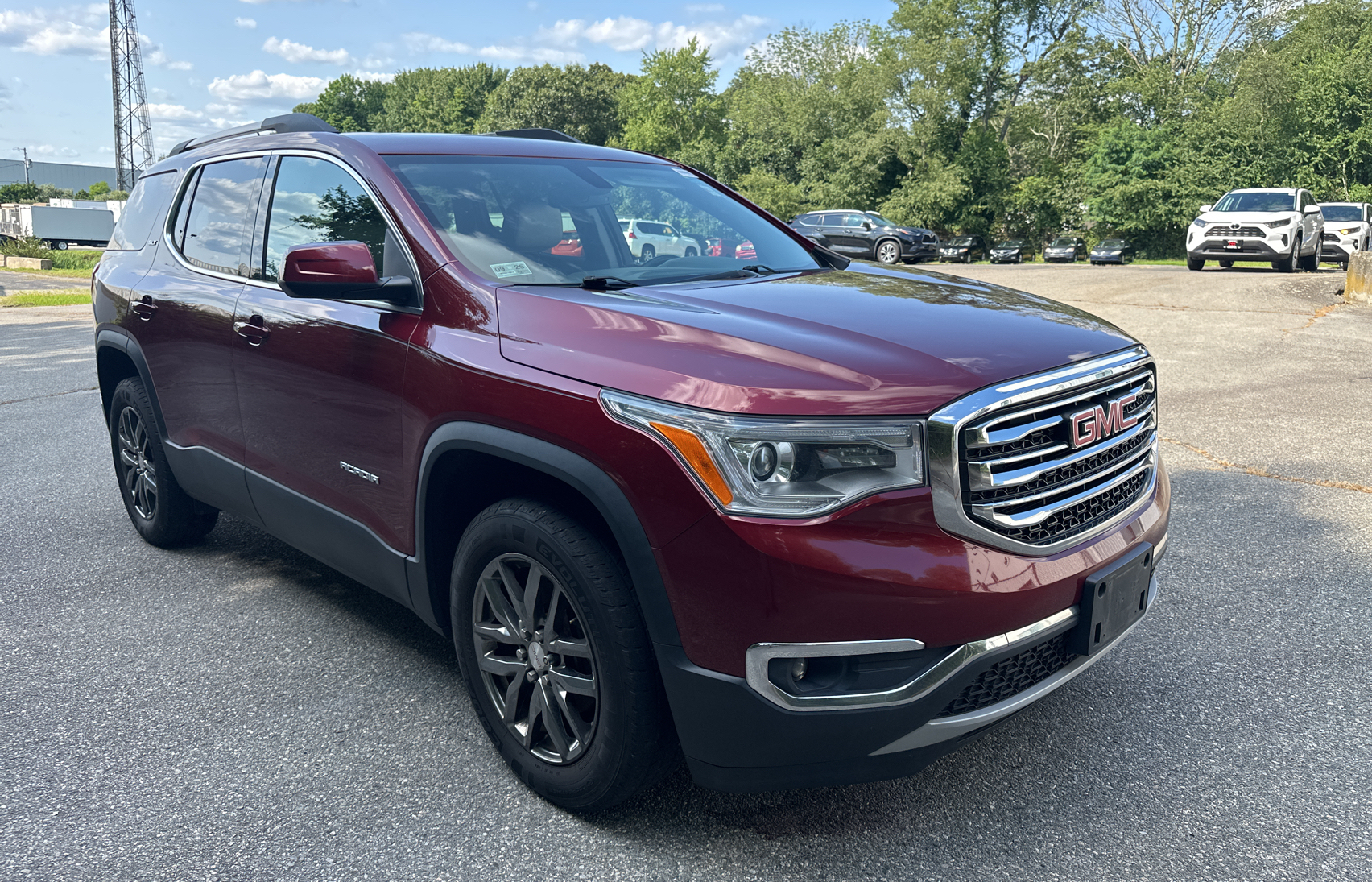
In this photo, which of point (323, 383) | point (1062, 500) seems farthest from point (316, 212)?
point (1062, 500)

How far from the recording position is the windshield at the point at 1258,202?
20812 mm

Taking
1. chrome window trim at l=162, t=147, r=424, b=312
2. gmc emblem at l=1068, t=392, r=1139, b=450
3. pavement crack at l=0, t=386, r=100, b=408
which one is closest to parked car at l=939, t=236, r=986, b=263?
pavement crack at l=0, t=386, r=100, b=408

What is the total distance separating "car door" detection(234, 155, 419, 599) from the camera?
9.93ft

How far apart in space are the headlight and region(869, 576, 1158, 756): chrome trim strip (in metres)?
0.55

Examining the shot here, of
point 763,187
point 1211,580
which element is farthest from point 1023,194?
point 1211,580

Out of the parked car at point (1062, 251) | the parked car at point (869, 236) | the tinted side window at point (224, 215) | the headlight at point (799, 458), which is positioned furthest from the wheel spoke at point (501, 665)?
the parked car at point (1062, 251)

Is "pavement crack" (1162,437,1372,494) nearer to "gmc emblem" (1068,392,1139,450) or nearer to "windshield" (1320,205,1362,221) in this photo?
"gmc emblem" (1068,392,1139,450)

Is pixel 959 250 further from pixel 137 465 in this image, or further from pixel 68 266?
pixel 137 465

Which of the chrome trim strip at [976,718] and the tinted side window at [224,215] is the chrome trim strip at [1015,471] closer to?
the chrome trim strip at [976,718]

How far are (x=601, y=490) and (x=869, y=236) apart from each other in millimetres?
28309

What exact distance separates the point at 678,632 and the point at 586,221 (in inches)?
66.1

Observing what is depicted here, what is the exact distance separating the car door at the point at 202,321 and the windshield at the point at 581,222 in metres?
1.03

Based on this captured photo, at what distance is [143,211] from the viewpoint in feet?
15.7

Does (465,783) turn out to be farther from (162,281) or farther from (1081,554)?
(162,281)
